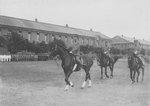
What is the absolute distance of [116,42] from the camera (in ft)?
282

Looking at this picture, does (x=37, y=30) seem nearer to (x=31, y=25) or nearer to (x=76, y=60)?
(x=31, y=25)

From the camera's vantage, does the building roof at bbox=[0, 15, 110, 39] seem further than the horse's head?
Yes

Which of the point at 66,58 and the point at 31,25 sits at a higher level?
the point at 31,25

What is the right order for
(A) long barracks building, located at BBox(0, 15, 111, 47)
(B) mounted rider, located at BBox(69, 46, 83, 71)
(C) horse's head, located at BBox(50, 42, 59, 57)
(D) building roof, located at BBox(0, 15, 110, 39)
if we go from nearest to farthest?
1. (C) horse's head, located at BBox(50, 42, 59, 57)
2. (B) mounted rider, located at BBox(69, 46, 83, 71)
3. (D) building roof, located at BBox(0, 15, 110, 39)
4. (A) long barracks building, located at BBox(0, 15, 111, 47)

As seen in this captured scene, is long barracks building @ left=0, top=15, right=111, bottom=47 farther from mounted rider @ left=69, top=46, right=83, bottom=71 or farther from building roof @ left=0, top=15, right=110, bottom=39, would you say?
mounted rider @ left=69, top=46, right=83, bottom=71

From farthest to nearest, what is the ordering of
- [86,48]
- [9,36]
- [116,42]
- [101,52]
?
[116,42] < [86,48] < [9,36] < [101,52]

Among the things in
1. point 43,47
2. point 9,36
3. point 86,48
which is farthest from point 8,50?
point 86,48

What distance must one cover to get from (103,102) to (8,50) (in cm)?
2973

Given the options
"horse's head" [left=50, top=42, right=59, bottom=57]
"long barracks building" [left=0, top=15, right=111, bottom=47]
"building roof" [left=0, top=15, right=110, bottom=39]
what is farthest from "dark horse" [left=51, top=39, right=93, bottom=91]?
"building roof" [left=0, top=15, right=110, bottom=39]

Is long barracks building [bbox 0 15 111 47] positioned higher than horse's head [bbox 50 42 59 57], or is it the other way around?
long barracks building [bbox 0 15 111 47]

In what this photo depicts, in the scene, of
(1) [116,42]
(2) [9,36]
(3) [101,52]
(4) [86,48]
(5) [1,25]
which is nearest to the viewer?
(3) [101,52]

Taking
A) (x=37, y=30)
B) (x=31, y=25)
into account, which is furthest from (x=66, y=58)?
(x=31, y=25)

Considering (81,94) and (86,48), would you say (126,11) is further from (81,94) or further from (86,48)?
(86,48)

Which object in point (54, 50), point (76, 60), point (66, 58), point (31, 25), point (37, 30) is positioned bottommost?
point (76, 60)
